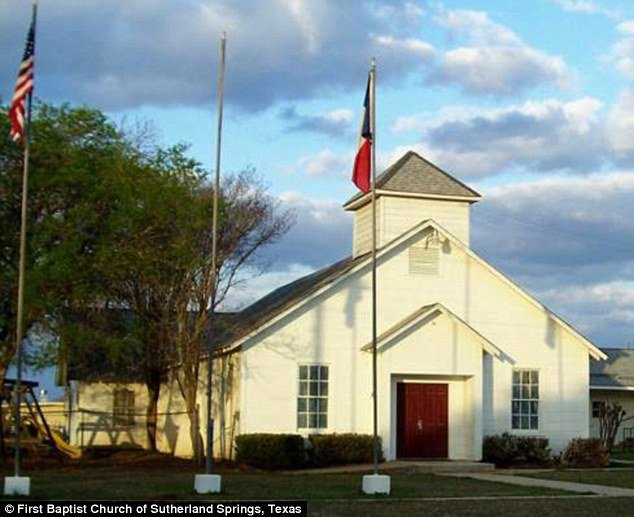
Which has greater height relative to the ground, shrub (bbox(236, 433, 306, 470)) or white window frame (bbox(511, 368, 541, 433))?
white window frame (bbox(511, 368, 541, 433))

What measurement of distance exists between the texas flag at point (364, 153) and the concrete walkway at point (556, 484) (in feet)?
Answer: 25.3

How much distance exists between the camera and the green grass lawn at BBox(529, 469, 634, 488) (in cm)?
2616

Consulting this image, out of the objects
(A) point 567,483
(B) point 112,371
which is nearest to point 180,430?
(B) point 112,371

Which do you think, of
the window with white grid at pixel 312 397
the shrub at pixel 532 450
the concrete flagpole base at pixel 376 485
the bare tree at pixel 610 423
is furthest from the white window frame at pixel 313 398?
the bare tree at pixel 610 423

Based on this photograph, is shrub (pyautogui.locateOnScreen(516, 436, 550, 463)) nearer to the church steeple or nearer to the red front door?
the red front door

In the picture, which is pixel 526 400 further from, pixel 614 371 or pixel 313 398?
pixel 614 371

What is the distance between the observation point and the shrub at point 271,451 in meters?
30.2

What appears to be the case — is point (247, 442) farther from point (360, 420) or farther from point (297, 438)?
point (360, 420)

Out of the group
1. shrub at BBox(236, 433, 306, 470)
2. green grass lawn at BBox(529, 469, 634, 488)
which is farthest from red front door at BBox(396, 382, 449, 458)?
green grass lawn at BBox(529, 469, 634, 488)

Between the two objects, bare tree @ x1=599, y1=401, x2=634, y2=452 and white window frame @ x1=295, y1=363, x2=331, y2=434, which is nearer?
white window frame @ x1=295, y1=363, x2=331, y2=434

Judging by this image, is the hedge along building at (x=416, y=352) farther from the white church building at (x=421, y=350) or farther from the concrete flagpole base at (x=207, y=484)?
the concrete flagpole base at (x=207, y=484)

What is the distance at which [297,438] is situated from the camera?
101 ft

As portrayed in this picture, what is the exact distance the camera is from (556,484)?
83.1 feet
